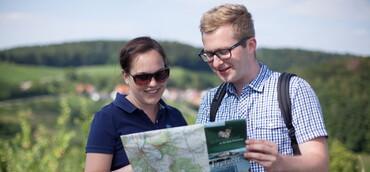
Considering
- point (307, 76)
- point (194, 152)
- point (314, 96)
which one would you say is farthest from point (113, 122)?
point (307, 76)

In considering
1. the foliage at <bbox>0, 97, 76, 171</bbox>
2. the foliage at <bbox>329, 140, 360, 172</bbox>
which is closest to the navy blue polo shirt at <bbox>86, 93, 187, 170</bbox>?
the foliage at <bbox>0, 97, 76, 171</bbox>

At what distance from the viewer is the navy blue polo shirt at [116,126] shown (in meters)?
2.15

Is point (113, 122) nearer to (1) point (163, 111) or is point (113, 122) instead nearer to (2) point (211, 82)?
(1) point (163, 111)

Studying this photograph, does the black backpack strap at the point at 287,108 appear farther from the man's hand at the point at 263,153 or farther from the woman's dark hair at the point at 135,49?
the woman's dark hair at the point at 135,49

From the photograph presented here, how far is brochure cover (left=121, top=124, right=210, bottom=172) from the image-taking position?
1732 mm

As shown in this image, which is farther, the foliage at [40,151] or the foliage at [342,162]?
the foliage at [342,162]

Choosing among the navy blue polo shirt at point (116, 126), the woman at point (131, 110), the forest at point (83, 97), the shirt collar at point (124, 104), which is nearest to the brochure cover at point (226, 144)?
the woman at point (131, 110)

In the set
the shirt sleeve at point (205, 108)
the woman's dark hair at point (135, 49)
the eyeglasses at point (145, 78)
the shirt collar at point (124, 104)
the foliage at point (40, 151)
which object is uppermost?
the woman's dark hair at point (135, 49)

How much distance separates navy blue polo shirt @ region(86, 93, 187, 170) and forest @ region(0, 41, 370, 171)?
369 millimetres

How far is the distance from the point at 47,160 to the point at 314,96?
519cm

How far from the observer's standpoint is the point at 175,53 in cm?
6066

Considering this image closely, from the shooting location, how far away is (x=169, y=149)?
1.78 metres

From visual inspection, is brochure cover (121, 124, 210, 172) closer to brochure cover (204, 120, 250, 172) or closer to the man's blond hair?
brochure cover (204, 120, 250, 172)

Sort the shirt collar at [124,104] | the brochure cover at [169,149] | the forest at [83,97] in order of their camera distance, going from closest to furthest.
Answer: the brochure cover at [169,149] → the shirt collar at [124,104] → the forest at [83,97]
